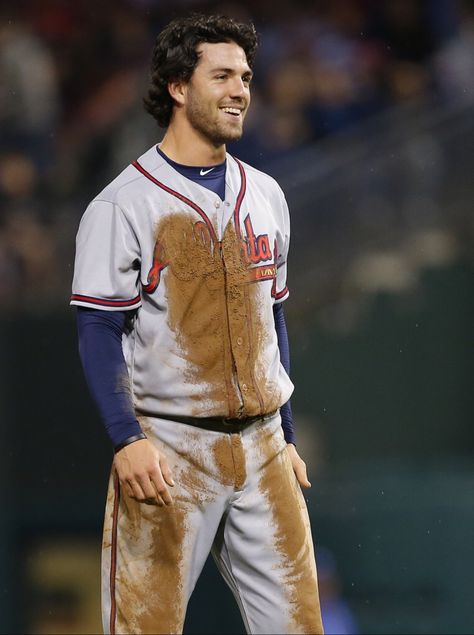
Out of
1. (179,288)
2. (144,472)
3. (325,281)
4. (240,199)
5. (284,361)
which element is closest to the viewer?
(144,472)

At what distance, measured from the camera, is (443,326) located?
12.6ft

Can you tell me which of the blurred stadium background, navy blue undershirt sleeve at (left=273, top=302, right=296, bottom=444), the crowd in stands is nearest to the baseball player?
navy blue undershirt sleeve at (left=273, top=302, right=296, bottom=444)

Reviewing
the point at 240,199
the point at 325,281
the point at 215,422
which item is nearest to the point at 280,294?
the point at 240,199

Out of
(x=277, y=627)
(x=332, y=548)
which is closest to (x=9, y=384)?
(x=332, y=548)

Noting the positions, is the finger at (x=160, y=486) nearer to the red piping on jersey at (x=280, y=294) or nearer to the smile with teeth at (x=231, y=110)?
the red piping on jersey at (x=280, y=294)

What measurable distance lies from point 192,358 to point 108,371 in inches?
7.0

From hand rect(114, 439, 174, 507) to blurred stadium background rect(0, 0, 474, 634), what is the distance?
1467mm

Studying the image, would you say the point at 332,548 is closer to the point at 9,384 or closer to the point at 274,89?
the point at 9,384

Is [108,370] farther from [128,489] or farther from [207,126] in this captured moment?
[207,126]

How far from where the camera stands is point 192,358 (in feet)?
7.91

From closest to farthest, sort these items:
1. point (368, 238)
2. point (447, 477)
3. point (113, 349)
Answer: point (113, 349) → point (447, 477) → point (368, 238)

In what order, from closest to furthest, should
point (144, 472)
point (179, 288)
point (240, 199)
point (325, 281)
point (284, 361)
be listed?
point (144, 472) → point (179, 288) → point (240, 199) → point (284, 361) → point (325, 281)

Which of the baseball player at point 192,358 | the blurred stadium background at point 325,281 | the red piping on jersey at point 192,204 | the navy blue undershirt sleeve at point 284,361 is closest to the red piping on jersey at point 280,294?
the navy blue undershirt sleeve at point 284,361

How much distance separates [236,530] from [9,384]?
5.12 ft
